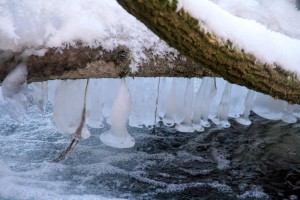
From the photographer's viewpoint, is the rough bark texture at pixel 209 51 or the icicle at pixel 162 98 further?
the icicle at pixel 162 98

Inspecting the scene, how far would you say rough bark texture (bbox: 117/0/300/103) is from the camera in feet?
4.88

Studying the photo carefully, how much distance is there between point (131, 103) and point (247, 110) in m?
1.63

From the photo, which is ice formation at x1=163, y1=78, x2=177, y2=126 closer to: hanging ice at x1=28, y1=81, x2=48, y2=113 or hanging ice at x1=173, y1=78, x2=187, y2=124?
hanging ice at x1=173, y1=78, x2=187, y2=124

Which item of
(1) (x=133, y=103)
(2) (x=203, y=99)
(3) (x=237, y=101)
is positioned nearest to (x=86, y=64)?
(1) (x=133, y=103)

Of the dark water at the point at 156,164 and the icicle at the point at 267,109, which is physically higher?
the icicle at the point at 267,109

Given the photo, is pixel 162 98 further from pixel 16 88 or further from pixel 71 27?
pixel 16 88

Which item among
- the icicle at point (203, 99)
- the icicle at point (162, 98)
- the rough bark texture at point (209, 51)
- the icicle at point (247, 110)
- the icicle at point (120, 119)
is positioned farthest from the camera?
the icicle at point (247, 110)

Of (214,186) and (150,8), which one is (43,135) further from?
(150,8)

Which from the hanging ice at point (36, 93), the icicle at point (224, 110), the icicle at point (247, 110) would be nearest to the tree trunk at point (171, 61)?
the hanging ice at point (36, 93)

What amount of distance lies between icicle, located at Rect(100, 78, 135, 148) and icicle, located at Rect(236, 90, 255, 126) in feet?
4.17

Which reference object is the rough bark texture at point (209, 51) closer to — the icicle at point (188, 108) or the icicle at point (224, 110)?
the icicle at point (188, 108)

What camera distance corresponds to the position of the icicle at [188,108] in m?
3.30

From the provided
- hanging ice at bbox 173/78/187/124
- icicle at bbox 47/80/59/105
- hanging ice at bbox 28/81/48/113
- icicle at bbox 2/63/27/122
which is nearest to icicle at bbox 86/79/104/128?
icicle at bbox 47/80/59/105

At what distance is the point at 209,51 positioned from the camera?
1743 millimetres
